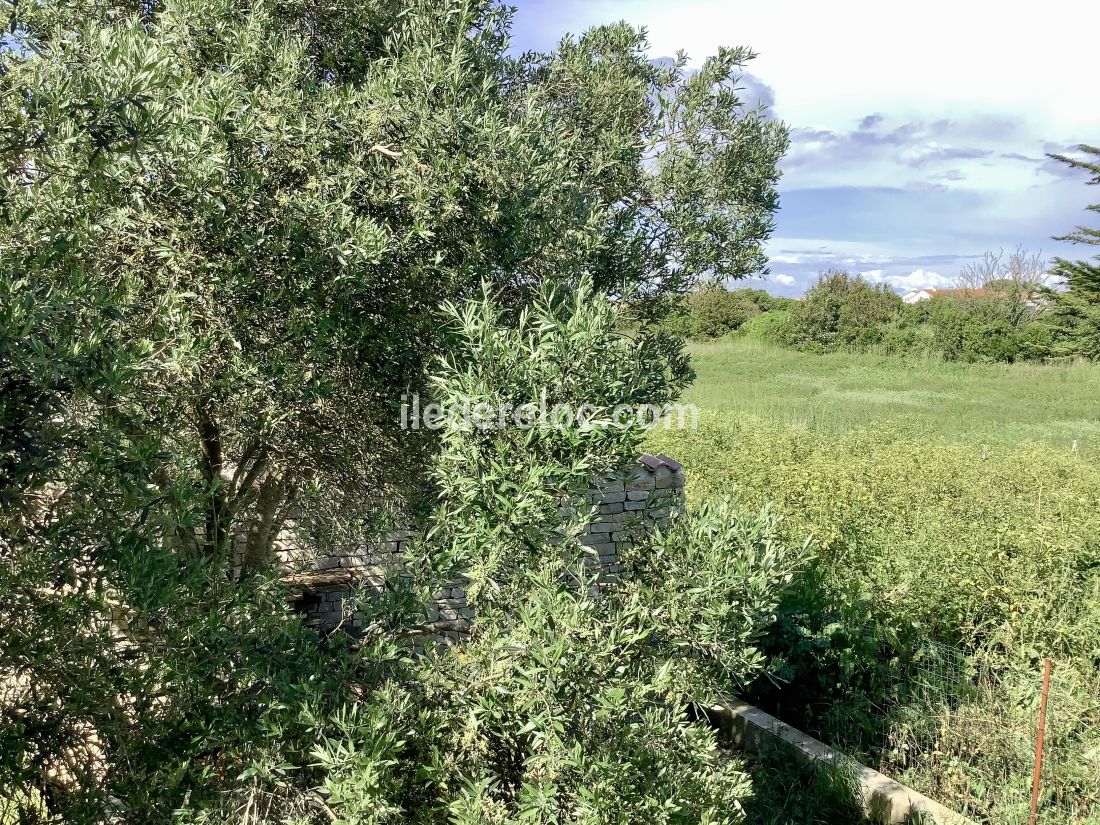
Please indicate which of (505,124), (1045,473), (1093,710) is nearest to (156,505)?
(505,124)

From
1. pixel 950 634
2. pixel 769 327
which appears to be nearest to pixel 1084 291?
pixel 769 327

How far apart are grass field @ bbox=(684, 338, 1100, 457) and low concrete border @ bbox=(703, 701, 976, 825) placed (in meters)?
10.4

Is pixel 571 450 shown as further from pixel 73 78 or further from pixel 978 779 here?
pixel 978 779

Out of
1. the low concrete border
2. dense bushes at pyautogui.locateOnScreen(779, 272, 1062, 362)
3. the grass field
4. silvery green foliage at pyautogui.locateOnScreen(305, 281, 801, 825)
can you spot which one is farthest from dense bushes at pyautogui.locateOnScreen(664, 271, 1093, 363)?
silvery green foliage at pyautogui.locateOnScreen(305, 281, 801, 825)

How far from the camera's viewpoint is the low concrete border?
15.0 feet

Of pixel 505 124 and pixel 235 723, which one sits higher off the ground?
pixel 505 124

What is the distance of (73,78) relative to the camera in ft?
7.71

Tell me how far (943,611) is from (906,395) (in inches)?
720

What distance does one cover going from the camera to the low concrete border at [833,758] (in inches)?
179

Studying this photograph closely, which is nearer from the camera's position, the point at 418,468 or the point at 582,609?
the point at 582,609

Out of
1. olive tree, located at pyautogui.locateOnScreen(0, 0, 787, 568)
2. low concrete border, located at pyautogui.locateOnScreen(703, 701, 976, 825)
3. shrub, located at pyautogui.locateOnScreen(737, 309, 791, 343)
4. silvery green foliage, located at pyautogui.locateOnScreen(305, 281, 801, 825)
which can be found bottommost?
low concrete border, located at pyautogui.locateOnScreen(703, 701, 976, 825)

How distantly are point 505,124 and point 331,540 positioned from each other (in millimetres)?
2990

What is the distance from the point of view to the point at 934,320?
30.7m

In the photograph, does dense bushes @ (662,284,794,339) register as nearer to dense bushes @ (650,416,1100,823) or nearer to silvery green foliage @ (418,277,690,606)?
dense bushes @ (650,416,1100,823)
